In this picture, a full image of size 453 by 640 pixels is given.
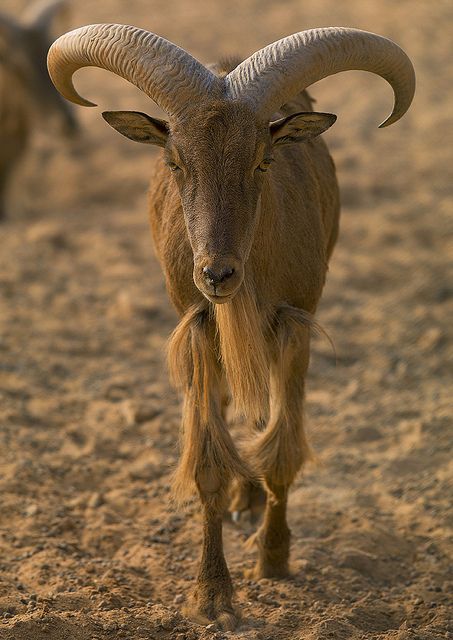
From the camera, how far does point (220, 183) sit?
4.35 metres

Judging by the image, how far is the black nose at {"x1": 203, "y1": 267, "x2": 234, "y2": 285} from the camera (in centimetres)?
422

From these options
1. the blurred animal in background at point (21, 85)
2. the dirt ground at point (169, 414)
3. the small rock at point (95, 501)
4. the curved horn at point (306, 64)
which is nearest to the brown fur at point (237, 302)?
the curved horn at point (306, 64)

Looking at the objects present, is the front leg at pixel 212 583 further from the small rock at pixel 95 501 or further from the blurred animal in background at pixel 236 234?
the small rock at pixel 95 501

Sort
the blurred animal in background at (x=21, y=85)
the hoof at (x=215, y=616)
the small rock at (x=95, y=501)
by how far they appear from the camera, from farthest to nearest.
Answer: the blurred animal in background at (x=21, y=85)
the small rock at (x=95, y=501)
the hoof at (x=215, y=616)

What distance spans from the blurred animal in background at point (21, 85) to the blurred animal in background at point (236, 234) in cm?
660

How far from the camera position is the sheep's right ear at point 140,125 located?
4.62 meters

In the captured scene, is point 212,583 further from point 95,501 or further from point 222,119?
point 222,119

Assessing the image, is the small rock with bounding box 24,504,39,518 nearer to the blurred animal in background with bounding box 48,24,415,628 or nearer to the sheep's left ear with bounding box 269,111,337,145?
the blurred animal in background with bounding box 48,24,415,628

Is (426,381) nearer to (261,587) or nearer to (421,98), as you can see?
(261,587)

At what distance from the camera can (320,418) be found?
7.02 metres

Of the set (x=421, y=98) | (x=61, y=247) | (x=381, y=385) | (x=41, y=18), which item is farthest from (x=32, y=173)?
(x=381, y=385)

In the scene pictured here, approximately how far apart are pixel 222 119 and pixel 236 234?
1.58 feet

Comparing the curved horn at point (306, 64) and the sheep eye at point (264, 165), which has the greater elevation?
the curved horn at point (306, 64)

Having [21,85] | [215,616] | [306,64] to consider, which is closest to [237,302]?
[306,64]
